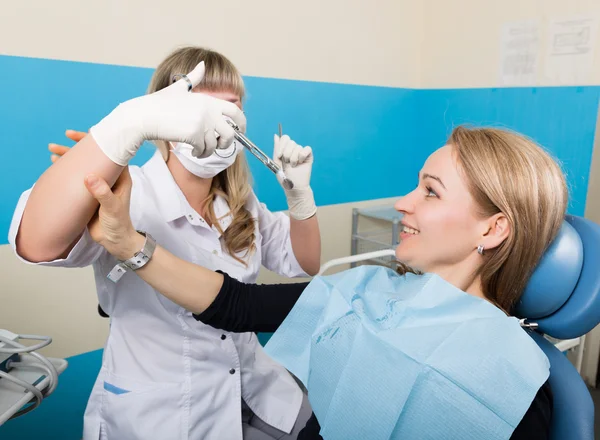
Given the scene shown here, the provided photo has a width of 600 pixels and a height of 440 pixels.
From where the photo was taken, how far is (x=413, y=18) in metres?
2.56

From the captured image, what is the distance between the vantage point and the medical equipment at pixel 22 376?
93cm

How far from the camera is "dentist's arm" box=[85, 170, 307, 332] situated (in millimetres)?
744

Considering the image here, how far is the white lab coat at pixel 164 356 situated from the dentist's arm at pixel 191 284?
181 millimetres

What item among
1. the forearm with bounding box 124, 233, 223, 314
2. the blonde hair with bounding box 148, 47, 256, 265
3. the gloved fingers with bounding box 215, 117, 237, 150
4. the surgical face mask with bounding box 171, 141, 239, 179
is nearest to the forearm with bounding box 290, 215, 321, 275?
the blonde hair with bounding box 148, 47, 256, 265

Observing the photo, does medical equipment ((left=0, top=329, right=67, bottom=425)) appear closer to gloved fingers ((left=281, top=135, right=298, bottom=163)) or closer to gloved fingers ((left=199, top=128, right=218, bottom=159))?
gloved fingers ((left=199, top=128, right=218, bottom=159))

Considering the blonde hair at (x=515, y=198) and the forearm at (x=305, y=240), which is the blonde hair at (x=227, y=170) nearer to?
the forearm at (x=305, y=240)

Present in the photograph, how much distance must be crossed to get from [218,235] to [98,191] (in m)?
0.56

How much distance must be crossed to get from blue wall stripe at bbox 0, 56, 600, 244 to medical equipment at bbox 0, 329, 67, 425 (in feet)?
1.76

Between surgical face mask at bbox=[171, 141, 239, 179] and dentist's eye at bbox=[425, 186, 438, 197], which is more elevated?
surgical face mask at bbox=[171, 141, 239, 179]

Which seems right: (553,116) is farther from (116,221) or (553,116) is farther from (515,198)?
(116,221)

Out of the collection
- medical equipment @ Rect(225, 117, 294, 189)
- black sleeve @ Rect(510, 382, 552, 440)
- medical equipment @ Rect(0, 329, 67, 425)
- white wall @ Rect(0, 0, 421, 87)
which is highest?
white wall @ Rect(0, 0, 421, 87)

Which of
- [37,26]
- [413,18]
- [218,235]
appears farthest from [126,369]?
[413,18]

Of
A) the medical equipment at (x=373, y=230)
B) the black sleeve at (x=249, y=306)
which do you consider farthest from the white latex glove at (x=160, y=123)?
the medical equipment at (x=373, y=230)

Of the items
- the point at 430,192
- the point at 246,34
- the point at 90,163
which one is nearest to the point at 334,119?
the point at 246,34
